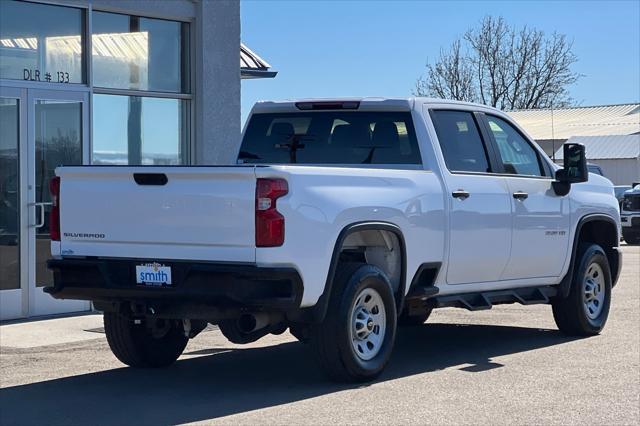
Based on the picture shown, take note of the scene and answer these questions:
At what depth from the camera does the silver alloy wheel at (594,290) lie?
11.3 m

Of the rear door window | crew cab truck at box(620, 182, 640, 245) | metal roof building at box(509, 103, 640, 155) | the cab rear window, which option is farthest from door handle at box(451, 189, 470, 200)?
metal roof building at box(509, 103, 640, 155)

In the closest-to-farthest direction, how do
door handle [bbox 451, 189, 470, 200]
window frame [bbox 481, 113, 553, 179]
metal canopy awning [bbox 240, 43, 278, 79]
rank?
door handle [bbox 451, 189, 470, 200] → window frame [bbox 481, 113, 553, 179] → metal canopy awning [bbox 240, 43, 278, 79]

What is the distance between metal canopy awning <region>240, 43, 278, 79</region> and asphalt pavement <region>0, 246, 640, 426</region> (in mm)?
6118

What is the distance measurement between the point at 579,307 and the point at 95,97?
5.90 m

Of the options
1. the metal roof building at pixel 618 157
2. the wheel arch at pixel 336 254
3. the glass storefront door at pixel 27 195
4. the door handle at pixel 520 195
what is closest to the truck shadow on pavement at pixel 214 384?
the wheel arch at pixel 336 254

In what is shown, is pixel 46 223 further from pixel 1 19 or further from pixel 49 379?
pixel 49 379

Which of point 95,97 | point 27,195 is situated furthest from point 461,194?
point 95,97

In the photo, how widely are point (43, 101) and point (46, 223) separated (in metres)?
1.32

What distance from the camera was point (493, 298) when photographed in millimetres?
10055

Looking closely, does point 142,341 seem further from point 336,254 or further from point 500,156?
point 500,156

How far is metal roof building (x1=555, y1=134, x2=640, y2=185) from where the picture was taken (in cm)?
4459

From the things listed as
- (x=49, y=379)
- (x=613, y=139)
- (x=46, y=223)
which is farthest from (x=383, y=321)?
(x=613, y=139)

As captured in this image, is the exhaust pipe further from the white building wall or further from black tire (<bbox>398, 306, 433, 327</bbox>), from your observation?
the white building wall

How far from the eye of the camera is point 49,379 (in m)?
8.92
